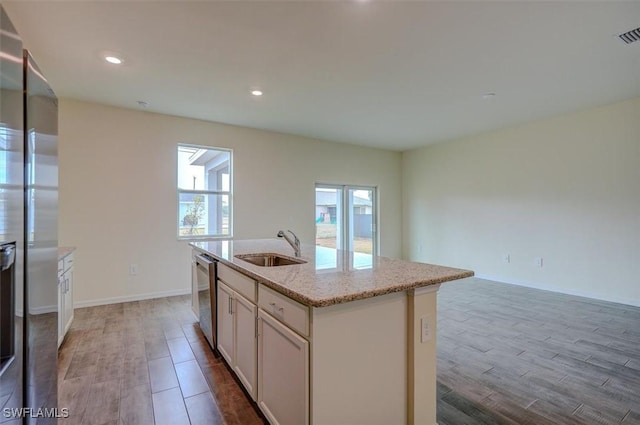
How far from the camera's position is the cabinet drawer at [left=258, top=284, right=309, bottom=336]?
1335 mm

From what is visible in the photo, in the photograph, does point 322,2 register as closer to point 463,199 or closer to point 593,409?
point 593,409

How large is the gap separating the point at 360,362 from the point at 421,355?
39 centimetres

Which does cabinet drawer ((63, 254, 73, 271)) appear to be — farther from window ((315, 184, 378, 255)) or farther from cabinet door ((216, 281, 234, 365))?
window ((315, 184, 378, 255))

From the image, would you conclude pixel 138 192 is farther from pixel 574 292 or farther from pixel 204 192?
pixel 574 292

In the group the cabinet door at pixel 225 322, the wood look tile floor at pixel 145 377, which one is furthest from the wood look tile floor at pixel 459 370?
the cabinet door at pixel 225 322

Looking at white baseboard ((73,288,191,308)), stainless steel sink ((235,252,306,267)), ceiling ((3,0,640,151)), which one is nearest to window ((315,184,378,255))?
ceiling ((3,0,640,151))

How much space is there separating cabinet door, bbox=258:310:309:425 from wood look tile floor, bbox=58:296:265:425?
0.29 meters

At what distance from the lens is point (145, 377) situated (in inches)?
88.5

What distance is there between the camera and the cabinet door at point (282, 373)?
133 cm

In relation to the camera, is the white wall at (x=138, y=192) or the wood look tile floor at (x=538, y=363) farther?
the white wall at (x=138, y=192)

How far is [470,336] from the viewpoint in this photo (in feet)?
9.78

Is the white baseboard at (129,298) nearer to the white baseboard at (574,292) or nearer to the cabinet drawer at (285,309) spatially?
the cabinet drawer at (285,309)

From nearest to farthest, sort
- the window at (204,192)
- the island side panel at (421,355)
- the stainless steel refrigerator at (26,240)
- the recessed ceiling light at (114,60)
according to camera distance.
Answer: the stainless steel refrigerator at (26,240)
the island side panel at (421,355)
the recessed ceiling light at (114,60)
the window at (204,192)

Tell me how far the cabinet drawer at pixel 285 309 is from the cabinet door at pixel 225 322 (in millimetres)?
588
